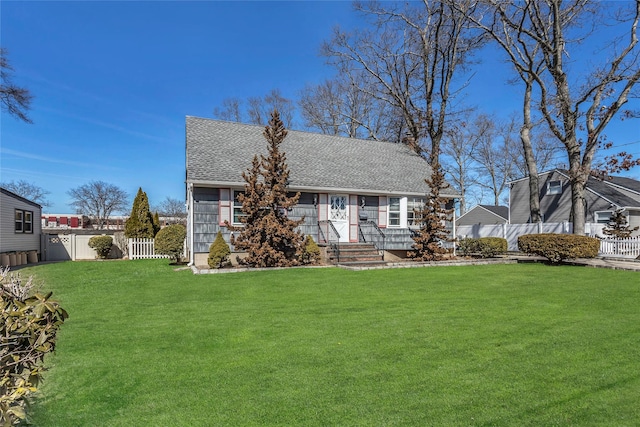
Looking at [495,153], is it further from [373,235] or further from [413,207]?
[373,235]

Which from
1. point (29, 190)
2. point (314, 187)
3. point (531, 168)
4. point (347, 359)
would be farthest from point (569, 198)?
point (29, 190)

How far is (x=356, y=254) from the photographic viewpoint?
14.4 metres

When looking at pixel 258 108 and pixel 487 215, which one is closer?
pixel 258 108

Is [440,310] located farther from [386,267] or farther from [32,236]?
[32,236]

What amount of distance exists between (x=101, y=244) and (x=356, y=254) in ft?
42.0

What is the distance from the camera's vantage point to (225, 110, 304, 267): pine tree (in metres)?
12.2

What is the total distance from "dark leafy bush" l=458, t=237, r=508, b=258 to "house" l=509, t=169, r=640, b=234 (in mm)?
9998

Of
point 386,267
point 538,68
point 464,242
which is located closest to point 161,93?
point 386,267

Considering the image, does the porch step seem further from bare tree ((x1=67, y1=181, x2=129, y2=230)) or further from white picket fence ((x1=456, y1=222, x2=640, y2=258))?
bare tree ((x1=67, y1=181, x2=129, y2=230))

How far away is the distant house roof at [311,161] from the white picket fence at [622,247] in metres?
7.25

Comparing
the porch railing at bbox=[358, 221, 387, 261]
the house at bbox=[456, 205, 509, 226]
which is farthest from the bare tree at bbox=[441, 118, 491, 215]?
the porch railing at bbox=[358, 221, 387, 261]

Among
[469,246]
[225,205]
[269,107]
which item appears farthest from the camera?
[269,107]

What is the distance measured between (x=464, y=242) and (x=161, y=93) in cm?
1871

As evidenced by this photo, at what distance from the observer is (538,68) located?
21.0 m
